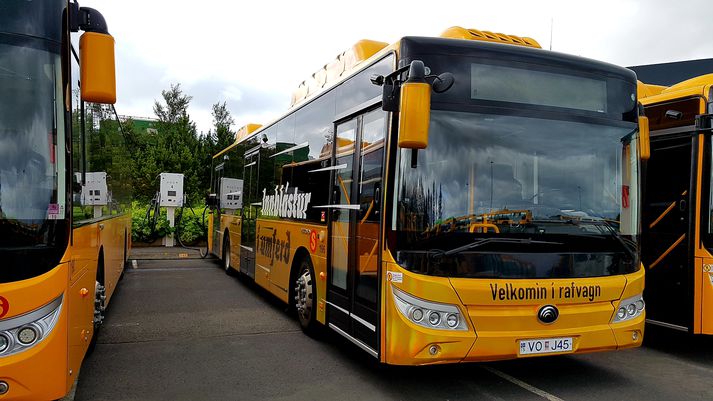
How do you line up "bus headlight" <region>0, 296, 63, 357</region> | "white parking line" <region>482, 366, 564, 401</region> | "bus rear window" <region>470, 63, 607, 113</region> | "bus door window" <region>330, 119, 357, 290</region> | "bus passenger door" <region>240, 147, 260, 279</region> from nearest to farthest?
"bus headlight" <region>0, 296, 63, 357</region>
"bus rear window" <region>470, 63, 607, 113</region>
"white parking line" <region>482, 366, 564, 401</region>
"bus door window" <region>330, 119, 357, 290</region>
"bus passenger door" <region>240, 147, 260, 279</region>

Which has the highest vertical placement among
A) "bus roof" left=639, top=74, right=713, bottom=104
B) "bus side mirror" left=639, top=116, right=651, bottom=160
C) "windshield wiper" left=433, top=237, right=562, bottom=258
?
"bus roof" left=639, top=74, right=713, bottom=104

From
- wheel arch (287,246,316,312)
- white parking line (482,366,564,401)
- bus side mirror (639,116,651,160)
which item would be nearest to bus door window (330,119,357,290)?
wheel arch (287,246,316,312)

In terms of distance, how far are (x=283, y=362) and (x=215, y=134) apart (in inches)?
1733

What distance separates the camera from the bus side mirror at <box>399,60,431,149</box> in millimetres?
4391

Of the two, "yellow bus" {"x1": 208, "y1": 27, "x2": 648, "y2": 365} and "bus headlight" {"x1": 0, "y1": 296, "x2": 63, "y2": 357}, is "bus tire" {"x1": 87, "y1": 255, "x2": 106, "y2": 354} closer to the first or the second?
"bus headlight" {"x1": 0, "y1": 296, "x2": 63, "y2": 357}

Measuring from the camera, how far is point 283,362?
241 inches

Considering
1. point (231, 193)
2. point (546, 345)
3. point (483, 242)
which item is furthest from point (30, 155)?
point (231, 193)

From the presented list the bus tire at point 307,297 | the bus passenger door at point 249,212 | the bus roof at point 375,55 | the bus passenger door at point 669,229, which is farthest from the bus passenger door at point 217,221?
the bus passenger door at point 669,229

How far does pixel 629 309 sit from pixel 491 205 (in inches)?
67.7

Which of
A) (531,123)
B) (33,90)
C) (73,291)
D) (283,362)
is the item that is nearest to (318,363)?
(283,362)

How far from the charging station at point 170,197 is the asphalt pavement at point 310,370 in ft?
35.5

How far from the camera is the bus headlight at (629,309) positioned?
5.20 metres

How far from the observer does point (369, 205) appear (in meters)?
5.36

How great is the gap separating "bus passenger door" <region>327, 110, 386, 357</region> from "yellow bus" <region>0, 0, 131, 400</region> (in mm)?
2389
